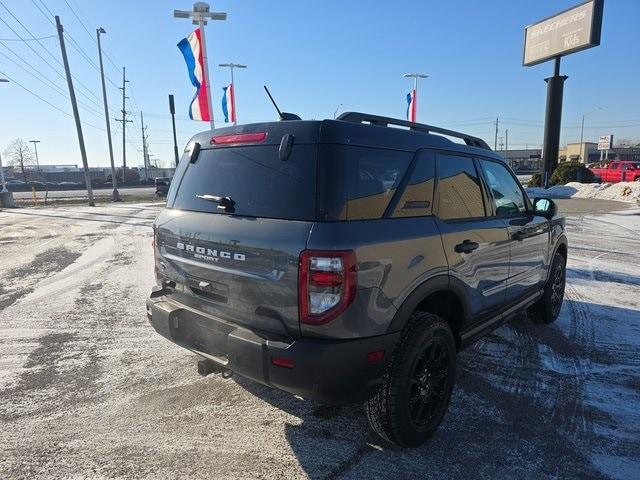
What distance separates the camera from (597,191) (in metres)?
23.5

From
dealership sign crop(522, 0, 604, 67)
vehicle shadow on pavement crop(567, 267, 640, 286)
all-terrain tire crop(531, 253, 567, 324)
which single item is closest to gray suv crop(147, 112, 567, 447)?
all-terrain tire crop(531, 253, 567, 324)

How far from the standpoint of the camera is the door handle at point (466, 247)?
308 centimetres

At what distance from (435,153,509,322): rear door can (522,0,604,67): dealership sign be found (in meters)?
24.0

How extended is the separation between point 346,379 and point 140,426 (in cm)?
163

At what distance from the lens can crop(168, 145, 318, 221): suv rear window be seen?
2504 mm

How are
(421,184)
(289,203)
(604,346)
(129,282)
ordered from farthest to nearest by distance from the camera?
(129,282), (604,346), (421,184), (289,203)

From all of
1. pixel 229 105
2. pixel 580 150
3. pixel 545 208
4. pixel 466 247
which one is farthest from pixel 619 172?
pixel 580 150

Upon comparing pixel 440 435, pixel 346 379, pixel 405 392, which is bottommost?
pixel 440 435

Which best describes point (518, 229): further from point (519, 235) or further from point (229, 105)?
point (229, 105)

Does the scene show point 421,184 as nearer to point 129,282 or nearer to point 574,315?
point 574,315

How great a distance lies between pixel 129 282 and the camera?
22.8ft

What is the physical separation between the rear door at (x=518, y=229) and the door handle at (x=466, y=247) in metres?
0.62

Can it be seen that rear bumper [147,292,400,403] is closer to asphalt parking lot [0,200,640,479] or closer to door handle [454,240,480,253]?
asphalt parking lot [0,200,640,479]

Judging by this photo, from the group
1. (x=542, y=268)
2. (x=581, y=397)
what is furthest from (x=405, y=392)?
(x=542, y=268)
